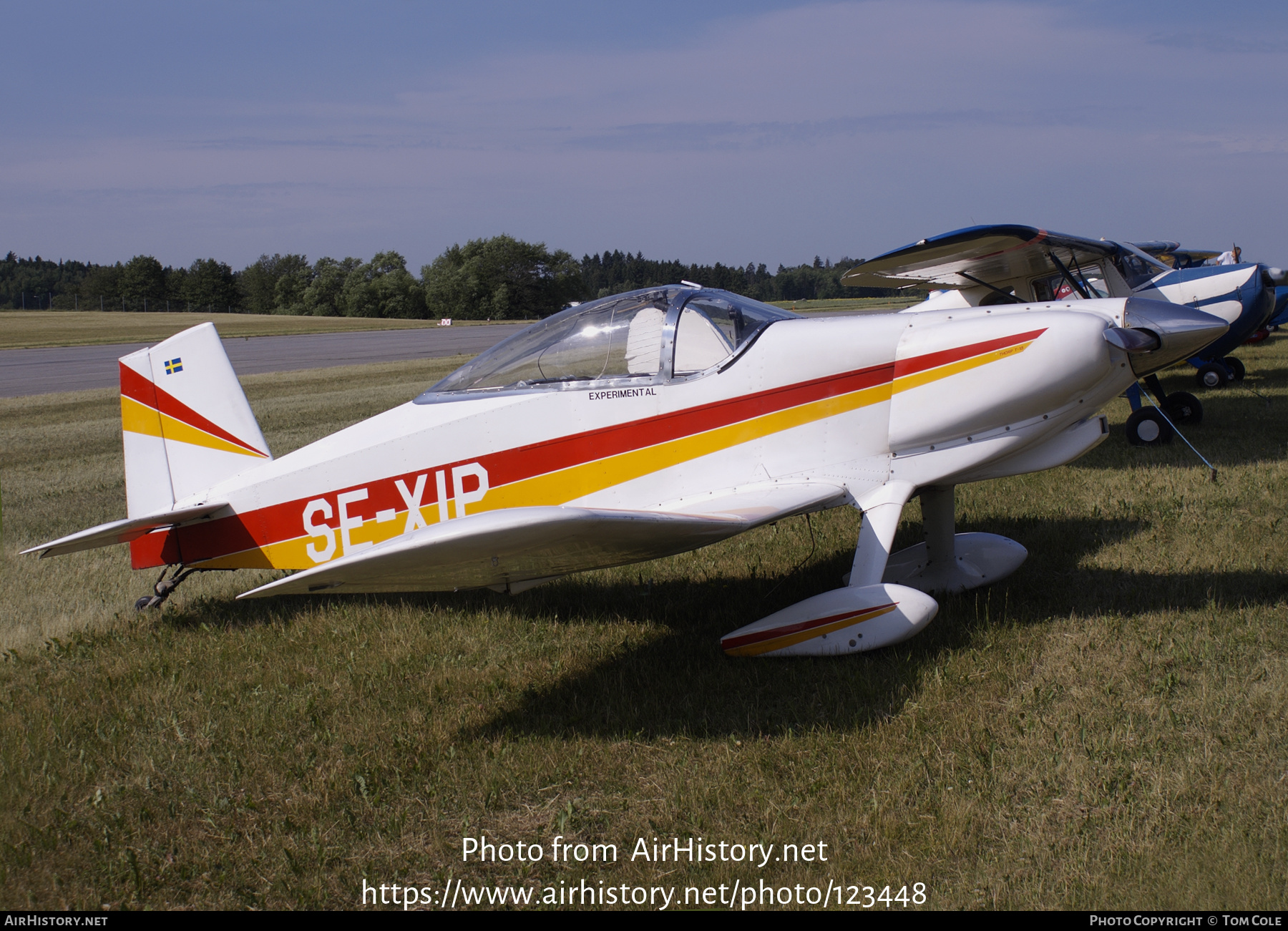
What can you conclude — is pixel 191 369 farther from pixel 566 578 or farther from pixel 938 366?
pixel 938 366

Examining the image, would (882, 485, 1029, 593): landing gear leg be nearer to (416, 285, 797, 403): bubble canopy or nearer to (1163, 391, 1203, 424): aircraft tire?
(416, 285, 797, 403): bubble canopy

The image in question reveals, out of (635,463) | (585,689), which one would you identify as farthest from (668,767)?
(635,463)

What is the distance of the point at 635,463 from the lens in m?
4.68

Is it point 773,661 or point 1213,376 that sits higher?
point 1213,376

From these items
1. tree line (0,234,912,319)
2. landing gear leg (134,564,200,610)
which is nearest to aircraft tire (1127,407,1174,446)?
landing gear leg (134,564,200,610)

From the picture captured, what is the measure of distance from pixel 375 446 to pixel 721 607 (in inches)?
91.6

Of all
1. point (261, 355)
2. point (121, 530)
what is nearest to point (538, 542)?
point (121, 530)

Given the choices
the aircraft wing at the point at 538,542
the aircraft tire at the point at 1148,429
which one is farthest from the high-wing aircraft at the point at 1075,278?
the aircraft wing at the point at 538,542

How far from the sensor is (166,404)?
5.44 m

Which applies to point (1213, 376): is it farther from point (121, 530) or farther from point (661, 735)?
point (121, 530)

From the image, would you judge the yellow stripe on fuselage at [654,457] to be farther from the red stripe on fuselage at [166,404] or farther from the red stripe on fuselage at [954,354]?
the red stripe on fuselage at [166,404]

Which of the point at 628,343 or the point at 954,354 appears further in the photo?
the point at 628,343

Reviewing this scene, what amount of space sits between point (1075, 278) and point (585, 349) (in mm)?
8815

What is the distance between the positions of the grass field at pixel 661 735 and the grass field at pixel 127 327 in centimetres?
4389
